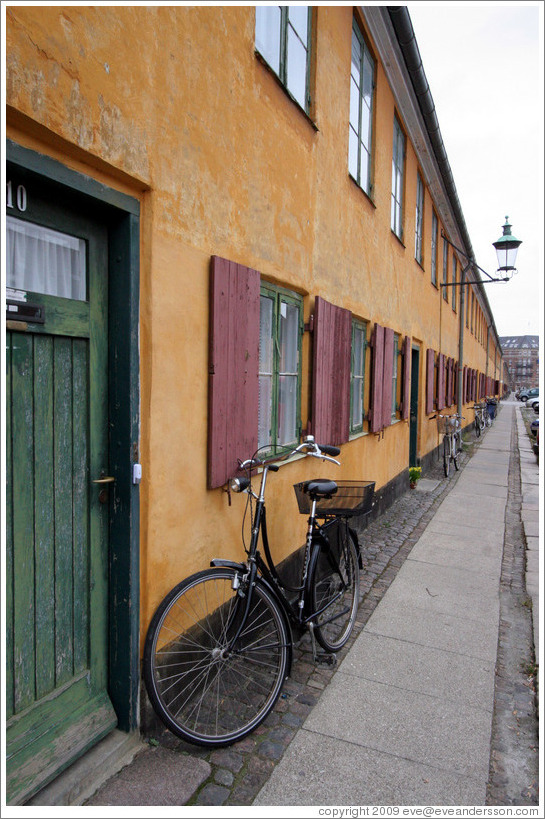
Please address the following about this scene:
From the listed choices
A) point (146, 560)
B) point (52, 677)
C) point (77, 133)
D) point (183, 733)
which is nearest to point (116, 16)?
point (77, 133)

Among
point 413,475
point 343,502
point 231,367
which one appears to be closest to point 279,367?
point 231,367

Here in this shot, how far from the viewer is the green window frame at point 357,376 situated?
6.60 m

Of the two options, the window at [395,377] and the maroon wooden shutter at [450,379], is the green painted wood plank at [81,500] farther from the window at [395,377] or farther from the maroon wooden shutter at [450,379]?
the maroon wooden shutter at [450,379]

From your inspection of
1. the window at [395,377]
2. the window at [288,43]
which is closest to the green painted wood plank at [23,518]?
the window at [288,43]

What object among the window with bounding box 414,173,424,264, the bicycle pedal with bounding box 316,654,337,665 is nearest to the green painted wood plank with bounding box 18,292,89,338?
the bicycle pedal with bounding box 316,654,337,665

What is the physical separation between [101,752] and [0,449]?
153 cm

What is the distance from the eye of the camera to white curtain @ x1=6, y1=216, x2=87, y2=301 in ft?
6.91

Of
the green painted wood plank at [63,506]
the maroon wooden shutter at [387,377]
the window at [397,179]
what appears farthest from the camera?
the window at [397,179]

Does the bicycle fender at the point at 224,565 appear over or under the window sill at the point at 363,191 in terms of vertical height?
under

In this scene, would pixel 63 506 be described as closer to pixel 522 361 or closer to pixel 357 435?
pixel 357 435

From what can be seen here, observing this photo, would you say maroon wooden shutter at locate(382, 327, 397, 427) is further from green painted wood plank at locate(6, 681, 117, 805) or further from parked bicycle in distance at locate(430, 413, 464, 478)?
green painted wood plank at locate(6, 681, 117, 805)

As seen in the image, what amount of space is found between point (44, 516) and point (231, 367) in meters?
1.45

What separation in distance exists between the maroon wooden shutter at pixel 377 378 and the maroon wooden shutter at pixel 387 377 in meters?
0.18

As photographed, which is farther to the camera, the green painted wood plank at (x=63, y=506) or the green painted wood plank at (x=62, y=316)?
the green painted wood plank at (x=63, y=506)
